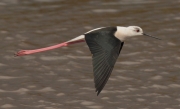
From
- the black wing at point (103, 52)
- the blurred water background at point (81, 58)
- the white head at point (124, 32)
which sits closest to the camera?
the black wing at point (103, 52)

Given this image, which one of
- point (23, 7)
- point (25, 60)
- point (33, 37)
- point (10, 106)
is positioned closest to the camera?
point (10, 106)

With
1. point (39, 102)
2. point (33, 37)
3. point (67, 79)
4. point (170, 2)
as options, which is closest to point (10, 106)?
point (39, 102)

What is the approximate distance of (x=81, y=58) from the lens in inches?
331

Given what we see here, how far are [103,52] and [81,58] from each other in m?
1.99

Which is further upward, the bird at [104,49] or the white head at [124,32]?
the white head at [124,32]

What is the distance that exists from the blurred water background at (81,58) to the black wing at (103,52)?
896 millimetres

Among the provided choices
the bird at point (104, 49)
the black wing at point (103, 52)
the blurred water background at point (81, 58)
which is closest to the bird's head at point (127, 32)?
the bird at point (104, 49)

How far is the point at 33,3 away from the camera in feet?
32.4

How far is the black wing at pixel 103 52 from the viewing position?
20.2 ft

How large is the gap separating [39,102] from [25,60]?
112 centimetres

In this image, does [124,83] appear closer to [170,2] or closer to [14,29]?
[14,29]

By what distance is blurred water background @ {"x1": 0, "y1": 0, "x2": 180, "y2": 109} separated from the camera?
7.46 metres

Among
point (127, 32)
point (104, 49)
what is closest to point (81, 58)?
point (127, 32)

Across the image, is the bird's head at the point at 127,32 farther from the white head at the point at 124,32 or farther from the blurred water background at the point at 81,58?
the blurred water background at the point at 81,58
